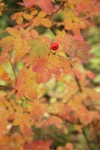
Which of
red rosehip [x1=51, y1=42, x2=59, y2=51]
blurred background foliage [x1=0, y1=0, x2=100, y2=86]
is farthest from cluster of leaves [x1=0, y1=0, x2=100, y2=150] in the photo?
blurred background foliage [x1=0, y1=0, x2=100, y2=86]

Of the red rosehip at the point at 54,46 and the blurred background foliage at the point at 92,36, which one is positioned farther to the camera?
the blurred background foliage at the point at 92,36

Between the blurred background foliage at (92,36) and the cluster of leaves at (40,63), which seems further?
the blurred background foliage at (92,36)

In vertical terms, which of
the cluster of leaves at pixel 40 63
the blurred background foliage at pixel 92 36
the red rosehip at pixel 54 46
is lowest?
the blurred background foliage at pixel 92 36

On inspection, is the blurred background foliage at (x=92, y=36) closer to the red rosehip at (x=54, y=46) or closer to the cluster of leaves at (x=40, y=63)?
the cluster of leaves at (x=40, y=63)

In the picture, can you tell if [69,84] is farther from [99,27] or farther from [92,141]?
[99,27]

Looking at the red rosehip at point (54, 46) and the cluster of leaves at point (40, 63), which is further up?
the red rosehip at point (54, 46)

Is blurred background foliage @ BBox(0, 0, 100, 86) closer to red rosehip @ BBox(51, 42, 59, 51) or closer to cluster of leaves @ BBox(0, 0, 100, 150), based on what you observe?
cluster of leaves @ BBox(0, 0, 100, 150)

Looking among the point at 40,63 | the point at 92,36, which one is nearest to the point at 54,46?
the point at 40,63

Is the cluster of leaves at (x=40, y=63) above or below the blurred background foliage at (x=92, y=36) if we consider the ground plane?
above

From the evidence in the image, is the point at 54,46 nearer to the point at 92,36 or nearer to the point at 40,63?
the point at 40,63

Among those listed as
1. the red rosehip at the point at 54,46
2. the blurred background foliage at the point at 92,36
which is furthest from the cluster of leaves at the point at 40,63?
the blurred background foliage at the point at 92,36

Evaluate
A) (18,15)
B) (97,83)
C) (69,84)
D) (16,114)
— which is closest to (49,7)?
(18,15)
